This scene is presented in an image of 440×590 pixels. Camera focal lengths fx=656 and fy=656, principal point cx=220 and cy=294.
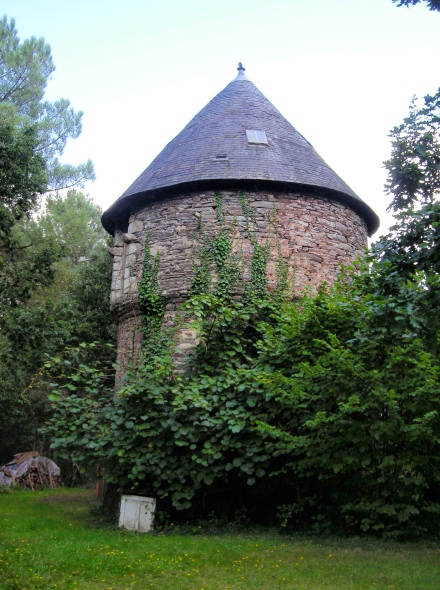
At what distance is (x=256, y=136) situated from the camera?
13.7m

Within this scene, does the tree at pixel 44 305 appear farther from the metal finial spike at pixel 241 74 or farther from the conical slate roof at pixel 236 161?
the metal finial spike at pixel 241 74

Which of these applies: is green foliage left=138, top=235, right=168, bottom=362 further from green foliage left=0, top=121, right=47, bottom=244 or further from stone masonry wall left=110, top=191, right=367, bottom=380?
green foliage left=0, top=121, right=47, bottom=244

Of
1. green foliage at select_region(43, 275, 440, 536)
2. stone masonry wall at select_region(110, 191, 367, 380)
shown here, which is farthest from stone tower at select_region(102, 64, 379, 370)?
green foliage at select_region(43, 275, 440, 536)

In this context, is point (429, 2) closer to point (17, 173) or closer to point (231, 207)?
point (231, 207)

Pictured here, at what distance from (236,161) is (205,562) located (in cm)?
795

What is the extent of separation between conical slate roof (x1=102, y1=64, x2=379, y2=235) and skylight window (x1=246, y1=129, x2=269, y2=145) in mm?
43

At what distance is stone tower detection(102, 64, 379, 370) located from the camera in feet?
40.4

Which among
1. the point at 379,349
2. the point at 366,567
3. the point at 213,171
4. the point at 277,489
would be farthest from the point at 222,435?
the point at 213,171

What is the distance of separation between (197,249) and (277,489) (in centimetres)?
454

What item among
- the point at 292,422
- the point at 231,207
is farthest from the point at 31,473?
the point at 292,422

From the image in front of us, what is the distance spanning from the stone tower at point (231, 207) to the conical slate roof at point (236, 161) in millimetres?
22

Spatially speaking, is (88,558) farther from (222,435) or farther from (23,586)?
(222,435)

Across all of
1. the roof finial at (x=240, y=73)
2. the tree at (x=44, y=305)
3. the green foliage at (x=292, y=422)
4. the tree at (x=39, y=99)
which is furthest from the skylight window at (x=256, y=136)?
the tree at (x=39, y=99)

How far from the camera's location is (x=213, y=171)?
1255 cm
